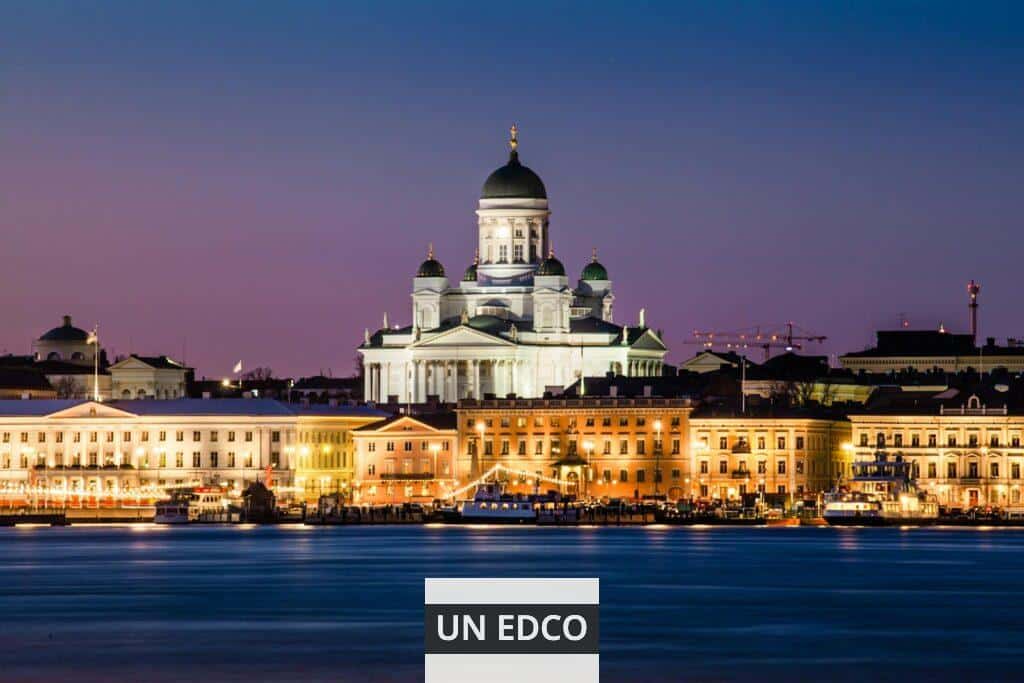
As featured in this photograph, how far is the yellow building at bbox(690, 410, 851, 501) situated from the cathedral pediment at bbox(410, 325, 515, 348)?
93.7ft

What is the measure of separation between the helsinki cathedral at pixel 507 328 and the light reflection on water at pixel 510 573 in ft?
200

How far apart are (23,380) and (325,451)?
3834cm

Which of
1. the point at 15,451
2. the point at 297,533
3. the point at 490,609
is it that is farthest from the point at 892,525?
the point at 490,609

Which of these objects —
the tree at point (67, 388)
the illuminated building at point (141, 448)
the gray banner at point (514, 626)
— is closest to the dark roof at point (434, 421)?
the illuminated building at point (141, 448)

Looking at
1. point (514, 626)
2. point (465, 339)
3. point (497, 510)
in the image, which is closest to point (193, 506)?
point (497, 510)

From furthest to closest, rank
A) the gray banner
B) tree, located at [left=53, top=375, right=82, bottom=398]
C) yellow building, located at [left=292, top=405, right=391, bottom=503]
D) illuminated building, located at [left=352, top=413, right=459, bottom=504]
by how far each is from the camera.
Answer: tree, located at [left=53, top=375, right=82, bottom=398] → yellow building, located at [left=292, top=405, right=391, bottom=503] → illuminated building, located at [left=352, top=413, right=459, bottom=504] → the gray banner

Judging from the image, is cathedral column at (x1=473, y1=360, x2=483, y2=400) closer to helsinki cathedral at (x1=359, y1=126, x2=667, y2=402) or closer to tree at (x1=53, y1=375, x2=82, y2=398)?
helsinki cathedral at (x1=359, y1=126, x2=667, y2=402)

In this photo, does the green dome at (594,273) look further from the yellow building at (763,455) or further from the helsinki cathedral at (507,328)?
the yellow building at (763,455)

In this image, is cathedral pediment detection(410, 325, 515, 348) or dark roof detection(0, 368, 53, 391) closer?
cathedral pediment detection(410, 325, 515, 348)

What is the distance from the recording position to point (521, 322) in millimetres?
168375

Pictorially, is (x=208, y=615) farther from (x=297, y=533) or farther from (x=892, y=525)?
(x=892, y=525)

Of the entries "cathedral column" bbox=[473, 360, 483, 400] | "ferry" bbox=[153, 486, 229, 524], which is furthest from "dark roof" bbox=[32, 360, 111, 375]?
"ferry" bbox=[153, 486, 229, 524]

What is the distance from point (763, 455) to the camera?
13338 cm

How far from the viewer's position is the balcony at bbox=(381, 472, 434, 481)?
14112 cm
